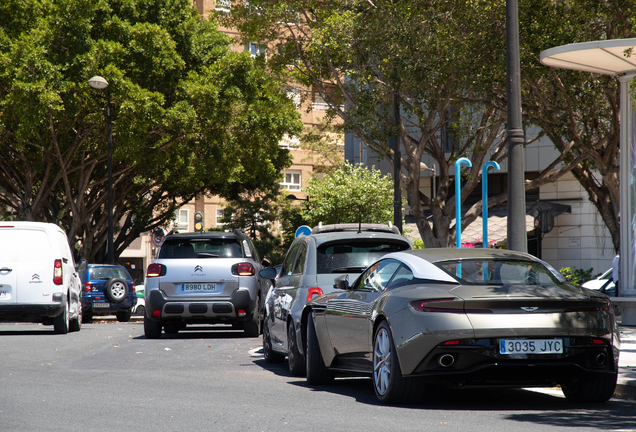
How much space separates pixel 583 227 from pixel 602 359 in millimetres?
25807

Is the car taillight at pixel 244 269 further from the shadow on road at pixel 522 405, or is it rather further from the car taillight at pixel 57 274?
the shadow on road at pixel 522 405

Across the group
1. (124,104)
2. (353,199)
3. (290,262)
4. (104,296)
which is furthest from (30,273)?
(353,199)

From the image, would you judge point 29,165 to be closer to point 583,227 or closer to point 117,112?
point 117,112

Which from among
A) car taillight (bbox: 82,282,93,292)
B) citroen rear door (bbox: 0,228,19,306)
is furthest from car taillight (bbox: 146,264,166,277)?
car taillight (bbox: 82,282,93,292)

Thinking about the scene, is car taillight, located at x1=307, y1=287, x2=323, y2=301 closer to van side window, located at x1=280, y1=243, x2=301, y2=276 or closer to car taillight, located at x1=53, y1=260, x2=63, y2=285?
van side window, located at x1=280, y1=243, x2=301, y2=276

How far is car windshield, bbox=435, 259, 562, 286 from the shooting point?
7.26 metres

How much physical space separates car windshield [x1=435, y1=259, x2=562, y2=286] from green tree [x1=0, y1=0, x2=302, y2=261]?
21.5 metres

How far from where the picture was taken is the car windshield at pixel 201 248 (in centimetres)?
1501

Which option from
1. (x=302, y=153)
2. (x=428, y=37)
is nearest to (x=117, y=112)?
(x=428, y=37)

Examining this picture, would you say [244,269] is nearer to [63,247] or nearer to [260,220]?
[63,247]

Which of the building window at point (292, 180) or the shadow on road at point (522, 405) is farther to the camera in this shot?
the building window at point (292, 180)

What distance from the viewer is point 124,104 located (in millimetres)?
27766

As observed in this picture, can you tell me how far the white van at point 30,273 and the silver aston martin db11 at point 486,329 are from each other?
9858 millimetres

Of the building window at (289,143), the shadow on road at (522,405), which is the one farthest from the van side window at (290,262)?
the building window at (289,143)
